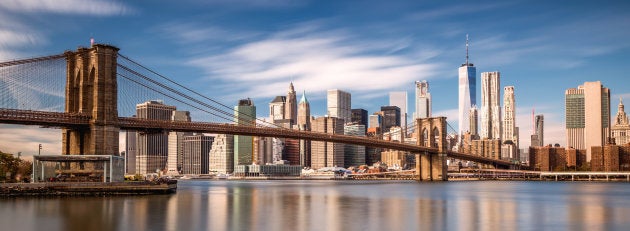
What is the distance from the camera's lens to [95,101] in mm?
57000

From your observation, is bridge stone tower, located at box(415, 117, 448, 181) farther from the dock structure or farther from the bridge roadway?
the dock structure

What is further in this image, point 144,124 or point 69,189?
point 144,124

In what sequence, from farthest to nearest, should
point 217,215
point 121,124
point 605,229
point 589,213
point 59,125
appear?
1. point 121,124
2. point 59,125
3. point 589,213
4. point 217,215
5. point 605,229

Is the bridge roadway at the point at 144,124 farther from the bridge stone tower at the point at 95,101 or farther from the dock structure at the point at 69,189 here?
the dock structure at the point at 69,189

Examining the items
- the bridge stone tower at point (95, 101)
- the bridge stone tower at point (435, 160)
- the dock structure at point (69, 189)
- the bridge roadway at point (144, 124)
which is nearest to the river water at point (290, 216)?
the dock structure at point (69, 189)

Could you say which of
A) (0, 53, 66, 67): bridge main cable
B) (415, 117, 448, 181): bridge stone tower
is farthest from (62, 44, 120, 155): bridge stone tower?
(415, 117, 448, 181): bridge stone tower

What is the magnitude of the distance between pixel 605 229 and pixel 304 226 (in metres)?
14.4

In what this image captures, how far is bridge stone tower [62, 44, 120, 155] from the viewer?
56906mm

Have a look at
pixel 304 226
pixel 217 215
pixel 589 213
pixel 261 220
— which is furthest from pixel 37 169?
pixel 589 213

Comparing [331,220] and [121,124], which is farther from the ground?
[121,124]

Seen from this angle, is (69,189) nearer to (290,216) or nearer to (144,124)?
(144,124)

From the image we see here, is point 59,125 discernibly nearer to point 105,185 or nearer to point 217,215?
point 105,185

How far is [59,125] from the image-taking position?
5509 centimetres

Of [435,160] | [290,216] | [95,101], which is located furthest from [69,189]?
[435,160]
